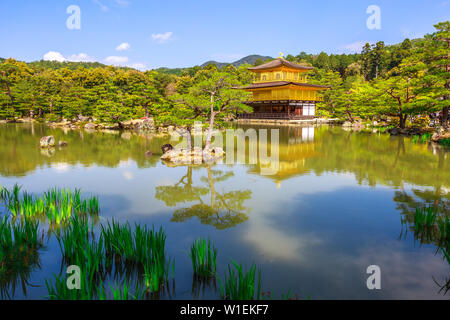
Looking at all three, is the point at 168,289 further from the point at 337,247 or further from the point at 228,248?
the point at 337,247

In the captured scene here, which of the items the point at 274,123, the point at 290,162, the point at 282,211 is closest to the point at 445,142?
the point at 290,162

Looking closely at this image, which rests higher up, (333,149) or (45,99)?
(45,99)

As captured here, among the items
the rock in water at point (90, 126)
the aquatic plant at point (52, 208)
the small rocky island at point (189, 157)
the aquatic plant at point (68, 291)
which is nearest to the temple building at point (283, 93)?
the rock in water at point (90, 126)

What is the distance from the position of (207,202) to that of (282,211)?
2228mm

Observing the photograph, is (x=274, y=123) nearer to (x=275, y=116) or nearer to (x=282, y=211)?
(x=275, y=116)

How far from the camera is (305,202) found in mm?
9039

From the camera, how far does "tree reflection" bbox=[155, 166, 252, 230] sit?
7.63 metres

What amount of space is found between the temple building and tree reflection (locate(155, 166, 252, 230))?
3249 centimetres

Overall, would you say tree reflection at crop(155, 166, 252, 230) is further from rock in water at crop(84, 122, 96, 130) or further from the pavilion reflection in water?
rock in water at crop(84, 122, 96, 130)

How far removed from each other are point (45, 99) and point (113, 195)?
3976 centimetres

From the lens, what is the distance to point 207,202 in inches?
356

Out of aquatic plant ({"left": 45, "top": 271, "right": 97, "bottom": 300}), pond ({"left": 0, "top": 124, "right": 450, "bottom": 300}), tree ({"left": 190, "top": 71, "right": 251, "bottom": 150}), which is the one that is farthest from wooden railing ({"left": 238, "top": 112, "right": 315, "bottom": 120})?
aquatic plant ({"left": 45, "top": 271, "right": 97, "bottom": 300})

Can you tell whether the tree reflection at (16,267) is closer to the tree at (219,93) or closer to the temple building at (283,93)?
the tree at (219,93)

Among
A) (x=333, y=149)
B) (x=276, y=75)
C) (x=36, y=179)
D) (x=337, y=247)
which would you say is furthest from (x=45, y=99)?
(x=337, y=247)
